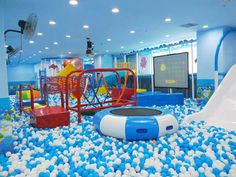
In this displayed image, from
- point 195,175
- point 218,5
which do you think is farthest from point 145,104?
point 195,175

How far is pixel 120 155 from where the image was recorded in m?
1.80

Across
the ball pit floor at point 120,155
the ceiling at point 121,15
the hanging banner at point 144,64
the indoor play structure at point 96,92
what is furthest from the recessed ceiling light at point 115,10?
the hanging banner at point 144,64

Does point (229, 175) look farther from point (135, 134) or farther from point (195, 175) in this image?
point (135, 134)

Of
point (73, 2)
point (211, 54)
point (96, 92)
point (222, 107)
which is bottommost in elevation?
point (222, 107)

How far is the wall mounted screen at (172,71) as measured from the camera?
478 centimetres

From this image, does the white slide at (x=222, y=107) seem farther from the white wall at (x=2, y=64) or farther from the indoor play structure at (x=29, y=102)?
the white wall at (x=2, y=64)

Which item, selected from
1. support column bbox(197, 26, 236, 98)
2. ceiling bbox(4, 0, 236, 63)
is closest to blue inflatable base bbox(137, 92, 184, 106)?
support column bbox(197, 26, 236, 98)

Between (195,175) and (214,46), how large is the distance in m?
4.93

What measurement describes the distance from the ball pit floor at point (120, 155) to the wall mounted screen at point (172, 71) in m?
2.43

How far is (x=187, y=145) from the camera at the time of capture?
1963mm

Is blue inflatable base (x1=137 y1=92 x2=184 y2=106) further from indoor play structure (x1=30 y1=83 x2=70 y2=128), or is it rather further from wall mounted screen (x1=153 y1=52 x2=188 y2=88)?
indoor play structure (x1=30 y1=83 x2=70 y2=128)

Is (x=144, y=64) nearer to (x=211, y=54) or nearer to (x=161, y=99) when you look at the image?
(x=211, y=54)

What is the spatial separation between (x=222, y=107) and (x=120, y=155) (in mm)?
1686

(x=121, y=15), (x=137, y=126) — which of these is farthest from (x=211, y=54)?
(x=137, y=126)
